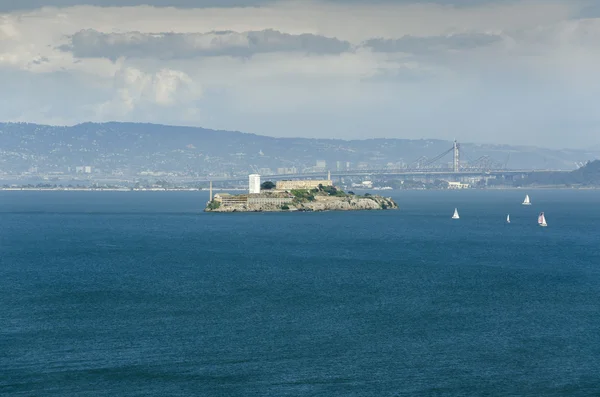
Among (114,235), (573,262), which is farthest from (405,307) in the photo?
(114,235)

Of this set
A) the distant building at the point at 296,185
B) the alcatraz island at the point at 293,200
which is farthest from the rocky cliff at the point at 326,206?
the distant building at the point at 296,185

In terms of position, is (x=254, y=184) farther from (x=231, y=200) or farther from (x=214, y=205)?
(x=214, y=205)

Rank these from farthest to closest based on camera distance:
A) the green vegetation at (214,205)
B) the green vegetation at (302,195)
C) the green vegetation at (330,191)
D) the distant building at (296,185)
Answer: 1. the distant building at (296,185)
2. the green vegetation at (330,191)
3. the green vegetation at (302,195)
4. the green vegetation at (214,205)

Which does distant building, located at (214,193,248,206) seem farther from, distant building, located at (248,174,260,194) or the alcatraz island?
distant building, located at (248,174,260,194)

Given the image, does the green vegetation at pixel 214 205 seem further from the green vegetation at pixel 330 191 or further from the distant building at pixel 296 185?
the green vegetation at pixel 330 191

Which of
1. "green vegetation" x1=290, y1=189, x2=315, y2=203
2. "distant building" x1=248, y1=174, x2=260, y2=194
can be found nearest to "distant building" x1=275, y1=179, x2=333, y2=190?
"distant building" x1=248, y1=174, x2=260, y2=194

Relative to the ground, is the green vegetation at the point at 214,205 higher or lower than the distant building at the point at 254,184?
lower

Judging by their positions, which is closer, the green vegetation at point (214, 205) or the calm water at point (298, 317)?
the calm water at point (298, 317)

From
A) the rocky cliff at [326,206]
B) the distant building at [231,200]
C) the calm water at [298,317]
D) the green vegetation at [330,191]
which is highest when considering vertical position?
the green vegetation at [330,191]
